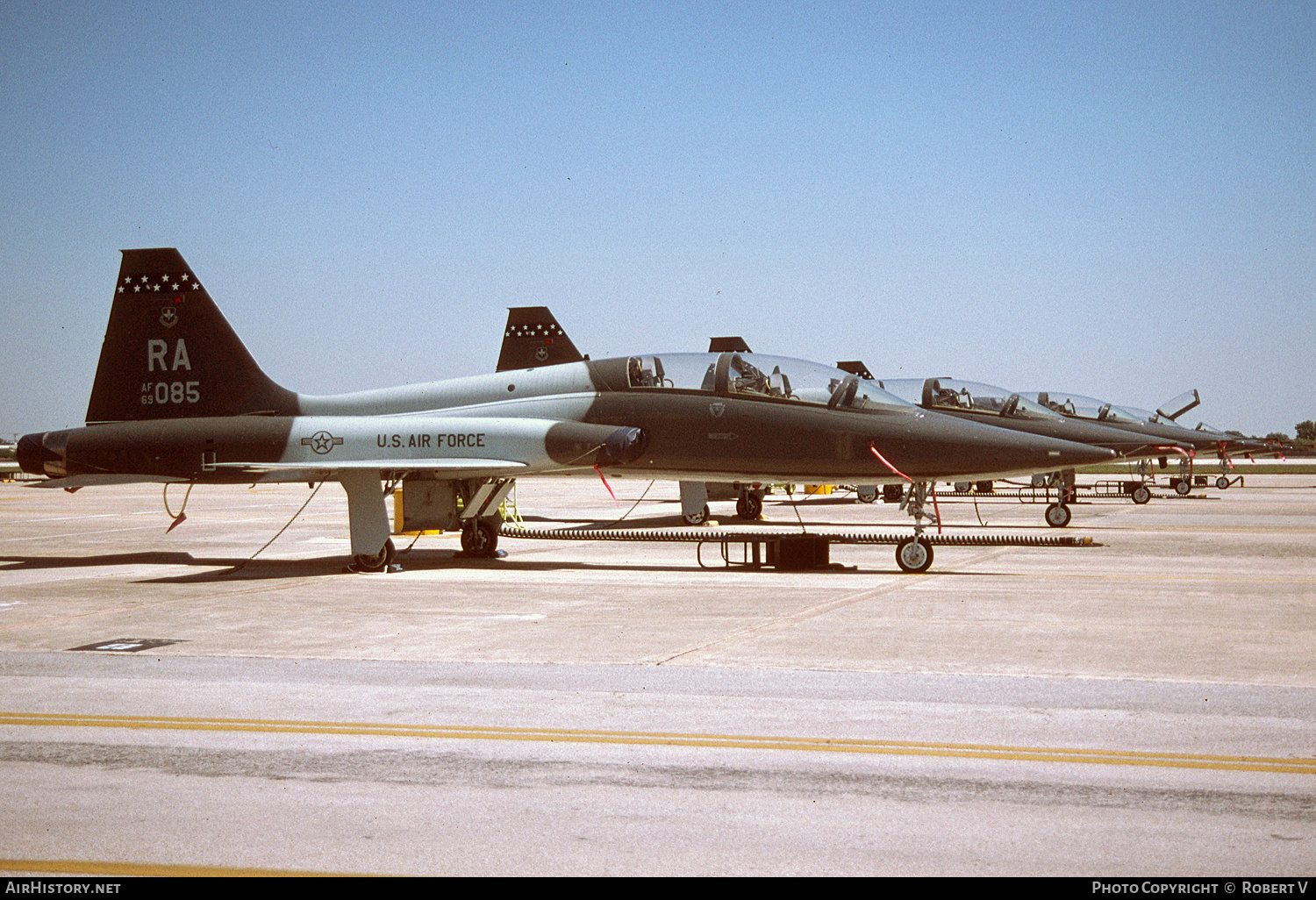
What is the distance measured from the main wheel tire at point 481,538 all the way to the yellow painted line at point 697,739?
11544 millimetres

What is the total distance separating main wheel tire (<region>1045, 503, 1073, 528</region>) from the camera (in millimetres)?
26953

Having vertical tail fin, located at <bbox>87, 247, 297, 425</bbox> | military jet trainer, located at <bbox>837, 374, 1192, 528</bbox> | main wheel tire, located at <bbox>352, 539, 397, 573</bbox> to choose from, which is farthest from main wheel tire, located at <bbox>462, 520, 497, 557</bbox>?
Answer: military jet trainer, located at <bbox>837, 374, 1192, 528</bbox>

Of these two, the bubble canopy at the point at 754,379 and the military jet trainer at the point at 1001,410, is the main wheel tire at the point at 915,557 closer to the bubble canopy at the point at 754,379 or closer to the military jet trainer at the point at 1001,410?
the bubble canopy at the point at 754,379

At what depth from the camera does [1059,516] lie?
27062mm

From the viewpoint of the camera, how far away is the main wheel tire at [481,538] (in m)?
19.6

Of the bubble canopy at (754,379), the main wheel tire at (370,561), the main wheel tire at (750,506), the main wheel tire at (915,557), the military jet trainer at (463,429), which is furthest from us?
the main wheel tire at (750,506)

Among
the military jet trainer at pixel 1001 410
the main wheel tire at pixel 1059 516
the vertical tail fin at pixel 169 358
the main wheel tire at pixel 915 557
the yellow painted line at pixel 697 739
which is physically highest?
the vertical tail fin at pixel 169 358

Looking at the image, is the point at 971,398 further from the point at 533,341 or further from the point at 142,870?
the point at 142,870

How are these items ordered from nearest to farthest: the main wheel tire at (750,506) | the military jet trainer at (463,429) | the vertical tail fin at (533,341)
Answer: the military jet trainer at (463,429)
the main wheel tire at (750,506)
the vertical tail fin at (533,341)

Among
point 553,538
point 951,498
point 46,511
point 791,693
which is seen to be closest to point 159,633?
point 791,693

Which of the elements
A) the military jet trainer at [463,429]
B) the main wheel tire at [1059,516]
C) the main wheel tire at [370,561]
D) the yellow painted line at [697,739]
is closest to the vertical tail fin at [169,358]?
the military jet trainer at [463,429]

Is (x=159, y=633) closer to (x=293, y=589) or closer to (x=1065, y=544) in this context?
(x=293, y=589)

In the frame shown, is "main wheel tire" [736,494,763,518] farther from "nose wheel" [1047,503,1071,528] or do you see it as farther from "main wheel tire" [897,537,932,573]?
"main wheel tire" [897,537,932,573]
